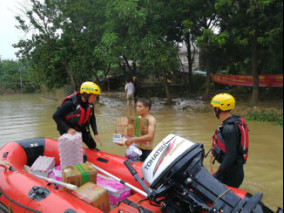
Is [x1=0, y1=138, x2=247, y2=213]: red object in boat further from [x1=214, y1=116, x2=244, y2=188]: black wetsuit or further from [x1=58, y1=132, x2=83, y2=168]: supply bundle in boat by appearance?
[x1=58, y1=132, x2=83, y2=168]: supply bundle in boat

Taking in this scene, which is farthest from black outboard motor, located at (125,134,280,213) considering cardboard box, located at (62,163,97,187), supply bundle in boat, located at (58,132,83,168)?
supply bundle in boat, located at (58,132,83,168)

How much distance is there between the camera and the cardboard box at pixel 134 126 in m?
3.11

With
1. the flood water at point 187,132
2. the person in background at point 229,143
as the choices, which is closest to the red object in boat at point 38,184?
the person in background at point 229,143

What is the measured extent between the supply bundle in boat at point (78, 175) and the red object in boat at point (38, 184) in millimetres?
129

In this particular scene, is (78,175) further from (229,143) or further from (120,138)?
(229,143)

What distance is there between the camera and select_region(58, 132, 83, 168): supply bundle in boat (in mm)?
3000

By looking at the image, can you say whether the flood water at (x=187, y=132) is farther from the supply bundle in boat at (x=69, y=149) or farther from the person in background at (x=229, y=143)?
the supply bundle in boat at (x=69, y=149)

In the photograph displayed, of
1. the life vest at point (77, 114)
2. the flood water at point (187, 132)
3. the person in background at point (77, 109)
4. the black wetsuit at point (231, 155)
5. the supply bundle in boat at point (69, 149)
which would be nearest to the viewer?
the black wetsuit at point (231, 155)

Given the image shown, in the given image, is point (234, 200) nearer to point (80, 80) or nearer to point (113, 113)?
point (113, 113)

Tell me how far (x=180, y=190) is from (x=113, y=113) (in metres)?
9.26

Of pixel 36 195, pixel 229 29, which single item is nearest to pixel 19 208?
pixel 36 195

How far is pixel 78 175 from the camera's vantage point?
2477mm

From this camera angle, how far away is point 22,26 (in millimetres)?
12875

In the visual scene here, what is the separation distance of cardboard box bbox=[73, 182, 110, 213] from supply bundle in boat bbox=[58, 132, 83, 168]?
2.26 ft
